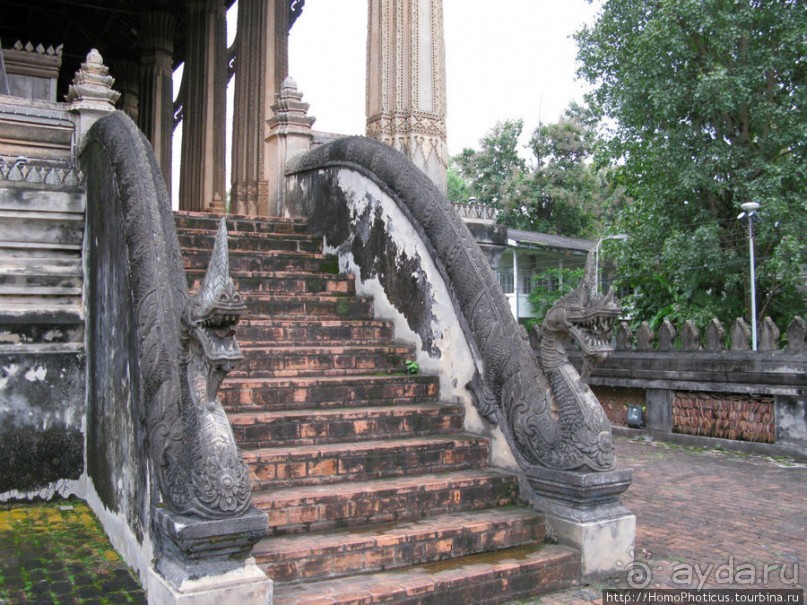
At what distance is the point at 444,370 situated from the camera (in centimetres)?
587

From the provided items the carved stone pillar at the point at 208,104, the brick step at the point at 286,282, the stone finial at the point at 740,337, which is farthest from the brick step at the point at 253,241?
the carved stone pillar at the point at 208,104

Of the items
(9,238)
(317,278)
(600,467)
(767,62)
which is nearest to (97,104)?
(9,238)

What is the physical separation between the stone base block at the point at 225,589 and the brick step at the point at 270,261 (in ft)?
11.5

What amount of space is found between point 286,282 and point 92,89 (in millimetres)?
2653

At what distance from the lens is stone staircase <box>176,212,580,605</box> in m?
4.06

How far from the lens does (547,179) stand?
30.5m

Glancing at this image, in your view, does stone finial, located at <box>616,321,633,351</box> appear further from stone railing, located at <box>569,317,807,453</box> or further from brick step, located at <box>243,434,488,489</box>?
brick step, located at <box>243,434,488,489</box>

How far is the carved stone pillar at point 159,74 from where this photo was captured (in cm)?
1764

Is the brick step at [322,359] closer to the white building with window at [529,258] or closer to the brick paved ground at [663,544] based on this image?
the brick paved ground at [663,544]

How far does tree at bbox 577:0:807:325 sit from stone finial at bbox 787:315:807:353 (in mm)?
4492

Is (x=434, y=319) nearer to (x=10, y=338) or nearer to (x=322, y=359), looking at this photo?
(x=322, y=359)

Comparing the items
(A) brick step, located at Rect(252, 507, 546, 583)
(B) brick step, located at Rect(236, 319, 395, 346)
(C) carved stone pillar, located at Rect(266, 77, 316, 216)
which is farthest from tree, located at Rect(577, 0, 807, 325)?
(A) brick step, located at Rect(252, 507, 546, 583)

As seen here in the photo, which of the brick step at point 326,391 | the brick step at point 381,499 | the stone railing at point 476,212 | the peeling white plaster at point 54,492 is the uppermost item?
the stone railing at point 476,212

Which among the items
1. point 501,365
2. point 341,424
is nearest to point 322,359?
point 341,424
